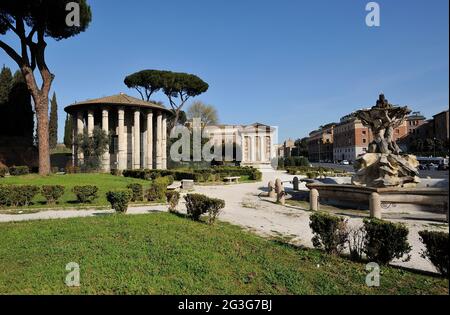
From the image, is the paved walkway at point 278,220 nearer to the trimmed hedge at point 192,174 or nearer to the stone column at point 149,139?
the trimmed hedge at point 192,174

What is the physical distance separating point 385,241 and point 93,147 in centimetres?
3197

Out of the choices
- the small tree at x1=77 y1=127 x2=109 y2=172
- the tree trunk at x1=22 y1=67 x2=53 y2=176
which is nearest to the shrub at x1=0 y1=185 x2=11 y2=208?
the tree trunk at x1=22 y1=67 x2=53 y2=176

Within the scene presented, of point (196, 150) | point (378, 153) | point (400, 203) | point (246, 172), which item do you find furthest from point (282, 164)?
point (400, 203)

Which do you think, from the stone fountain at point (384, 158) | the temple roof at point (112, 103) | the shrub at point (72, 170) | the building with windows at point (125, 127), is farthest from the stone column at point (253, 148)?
the stone fountain at point (384, 158)

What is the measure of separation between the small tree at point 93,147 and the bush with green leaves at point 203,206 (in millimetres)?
25973

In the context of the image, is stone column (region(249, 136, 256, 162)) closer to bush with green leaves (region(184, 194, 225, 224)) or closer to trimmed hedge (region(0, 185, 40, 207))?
trimmed hedge (region(0, 185, 40, 207))

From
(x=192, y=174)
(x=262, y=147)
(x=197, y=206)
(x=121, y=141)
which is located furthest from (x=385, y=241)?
(x=262, y=147)

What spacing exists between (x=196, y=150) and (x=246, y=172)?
60.5ft

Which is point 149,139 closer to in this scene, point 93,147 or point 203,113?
point 93,147

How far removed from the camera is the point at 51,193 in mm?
13367

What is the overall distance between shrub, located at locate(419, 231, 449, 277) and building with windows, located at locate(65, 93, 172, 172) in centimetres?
3471

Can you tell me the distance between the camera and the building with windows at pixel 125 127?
3703cm
